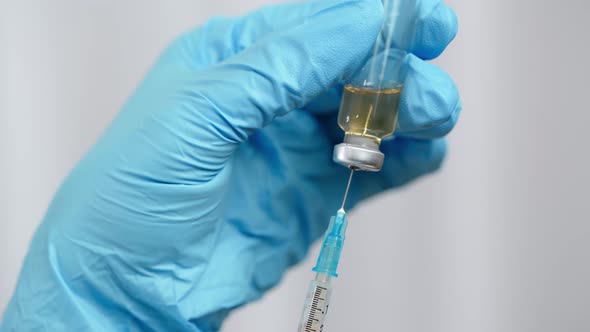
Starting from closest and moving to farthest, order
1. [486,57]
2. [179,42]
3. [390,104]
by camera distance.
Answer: [390,104] < [179,42] < [486,57]

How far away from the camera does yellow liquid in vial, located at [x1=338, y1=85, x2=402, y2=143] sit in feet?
2.78

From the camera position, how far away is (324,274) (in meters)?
0.85

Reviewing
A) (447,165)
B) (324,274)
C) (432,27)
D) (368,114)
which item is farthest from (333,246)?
(447,165)

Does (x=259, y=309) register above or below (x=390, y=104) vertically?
below

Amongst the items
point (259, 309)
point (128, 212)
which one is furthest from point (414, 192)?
point (128, 212)

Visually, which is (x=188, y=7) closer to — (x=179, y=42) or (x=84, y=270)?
(x=179, y=42)

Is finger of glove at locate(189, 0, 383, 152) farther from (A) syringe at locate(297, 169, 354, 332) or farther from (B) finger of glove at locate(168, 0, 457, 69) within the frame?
(A) syringe at locate(297, 169, 354, 332)

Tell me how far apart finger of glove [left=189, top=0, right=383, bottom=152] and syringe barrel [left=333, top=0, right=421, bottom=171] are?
0.02 m

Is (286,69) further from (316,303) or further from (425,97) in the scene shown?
(316,303)

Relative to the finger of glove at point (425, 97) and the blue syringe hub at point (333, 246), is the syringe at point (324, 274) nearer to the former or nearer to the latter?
the blue syringe hub at point (333, 246)

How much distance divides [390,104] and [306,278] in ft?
2.51

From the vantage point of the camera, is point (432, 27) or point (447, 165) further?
point (447, 165)

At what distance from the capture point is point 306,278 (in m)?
1.53

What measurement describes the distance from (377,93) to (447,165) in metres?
0.72
